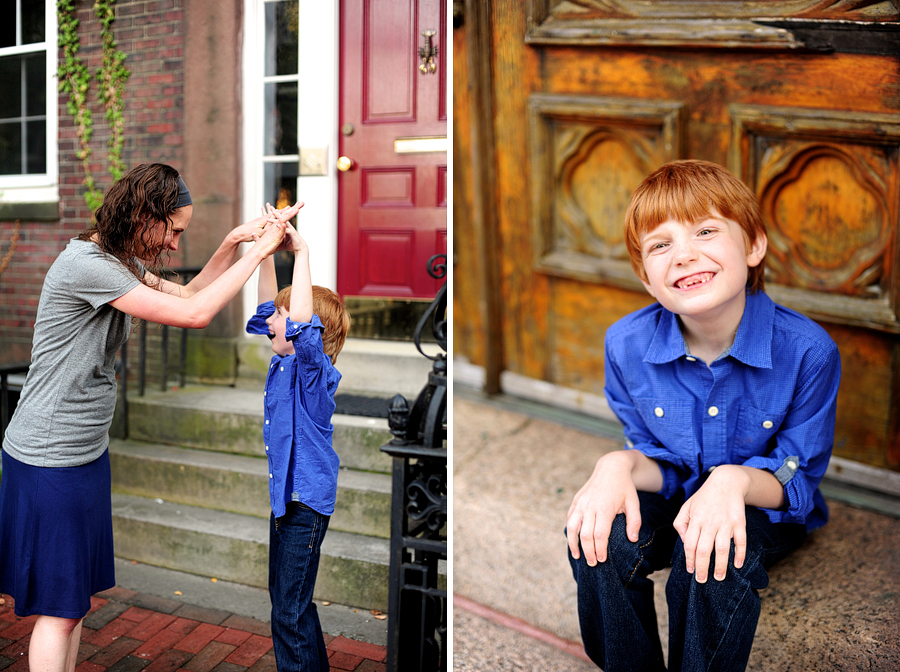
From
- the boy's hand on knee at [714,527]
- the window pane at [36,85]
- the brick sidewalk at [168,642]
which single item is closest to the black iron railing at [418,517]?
the brick sidewalk at [168,642]

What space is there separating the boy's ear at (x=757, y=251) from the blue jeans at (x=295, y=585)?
129 centimetres

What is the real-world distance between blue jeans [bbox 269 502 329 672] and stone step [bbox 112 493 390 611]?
17.4 inches

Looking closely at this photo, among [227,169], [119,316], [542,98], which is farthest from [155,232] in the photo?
[542,98]

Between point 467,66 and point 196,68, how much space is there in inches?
56.8

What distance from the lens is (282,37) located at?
7.07 ft

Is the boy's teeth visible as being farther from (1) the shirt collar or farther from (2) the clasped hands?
(2) the clasped hands

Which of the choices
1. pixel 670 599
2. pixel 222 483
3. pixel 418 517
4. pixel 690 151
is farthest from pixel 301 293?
pixel 690 151

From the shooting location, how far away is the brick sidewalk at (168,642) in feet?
7.23

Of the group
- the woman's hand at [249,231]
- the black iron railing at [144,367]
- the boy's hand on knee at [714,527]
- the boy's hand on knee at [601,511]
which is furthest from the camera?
the black iron railing at [144,367]

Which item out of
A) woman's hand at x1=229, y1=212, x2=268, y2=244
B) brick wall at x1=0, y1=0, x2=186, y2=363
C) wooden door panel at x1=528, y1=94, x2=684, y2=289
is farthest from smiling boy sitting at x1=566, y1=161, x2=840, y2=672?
brick wall at x1=0, y1=0, x2=186, y2=363

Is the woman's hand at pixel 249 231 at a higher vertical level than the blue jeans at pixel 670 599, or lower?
higher

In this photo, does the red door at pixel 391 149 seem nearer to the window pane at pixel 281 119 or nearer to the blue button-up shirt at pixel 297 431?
the window pane at pixel 281 119

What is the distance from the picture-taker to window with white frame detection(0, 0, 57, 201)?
7.66 feet

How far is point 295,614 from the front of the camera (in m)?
2.00
